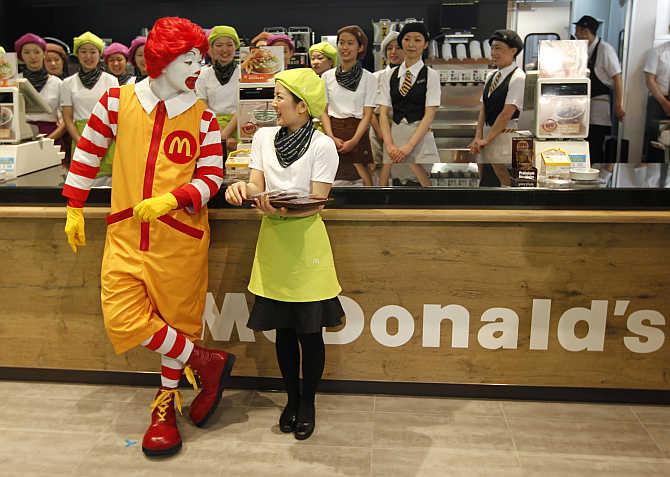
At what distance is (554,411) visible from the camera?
9.77ft

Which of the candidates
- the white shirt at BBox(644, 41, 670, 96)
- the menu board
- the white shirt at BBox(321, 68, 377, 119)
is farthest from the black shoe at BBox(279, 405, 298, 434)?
the white shirt at BBox(644, 41, 670, 96)

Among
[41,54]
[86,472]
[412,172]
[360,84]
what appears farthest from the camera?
[41,54]

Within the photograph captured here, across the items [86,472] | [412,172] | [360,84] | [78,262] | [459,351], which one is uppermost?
[360,84]

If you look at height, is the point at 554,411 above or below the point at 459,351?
below

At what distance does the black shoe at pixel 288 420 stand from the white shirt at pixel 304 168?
0.87m

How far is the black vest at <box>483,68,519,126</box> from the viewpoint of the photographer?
4761mm

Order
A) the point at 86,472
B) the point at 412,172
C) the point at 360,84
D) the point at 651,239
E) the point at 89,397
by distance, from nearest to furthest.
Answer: the point at 86,472, the point at 651,239, the point at 89,397, the point at 412,172, the point at 360,84

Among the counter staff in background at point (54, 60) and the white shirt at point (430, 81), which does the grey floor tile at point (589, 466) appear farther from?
the counter staff in background at point (54, 60)

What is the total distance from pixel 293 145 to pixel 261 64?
0.98 m

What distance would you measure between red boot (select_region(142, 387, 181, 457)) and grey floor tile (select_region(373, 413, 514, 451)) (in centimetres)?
75

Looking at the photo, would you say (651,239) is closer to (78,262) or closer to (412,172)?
(412,172)

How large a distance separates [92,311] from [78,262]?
220 mm

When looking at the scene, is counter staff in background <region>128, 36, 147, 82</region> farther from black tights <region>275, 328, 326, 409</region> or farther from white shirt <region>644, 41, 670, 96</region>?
white shirt <region>644, 41, 670, 96</region>

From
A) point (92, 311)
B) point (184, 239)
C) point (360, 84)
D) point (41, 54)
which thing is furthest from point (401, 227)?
point (41, 54)
